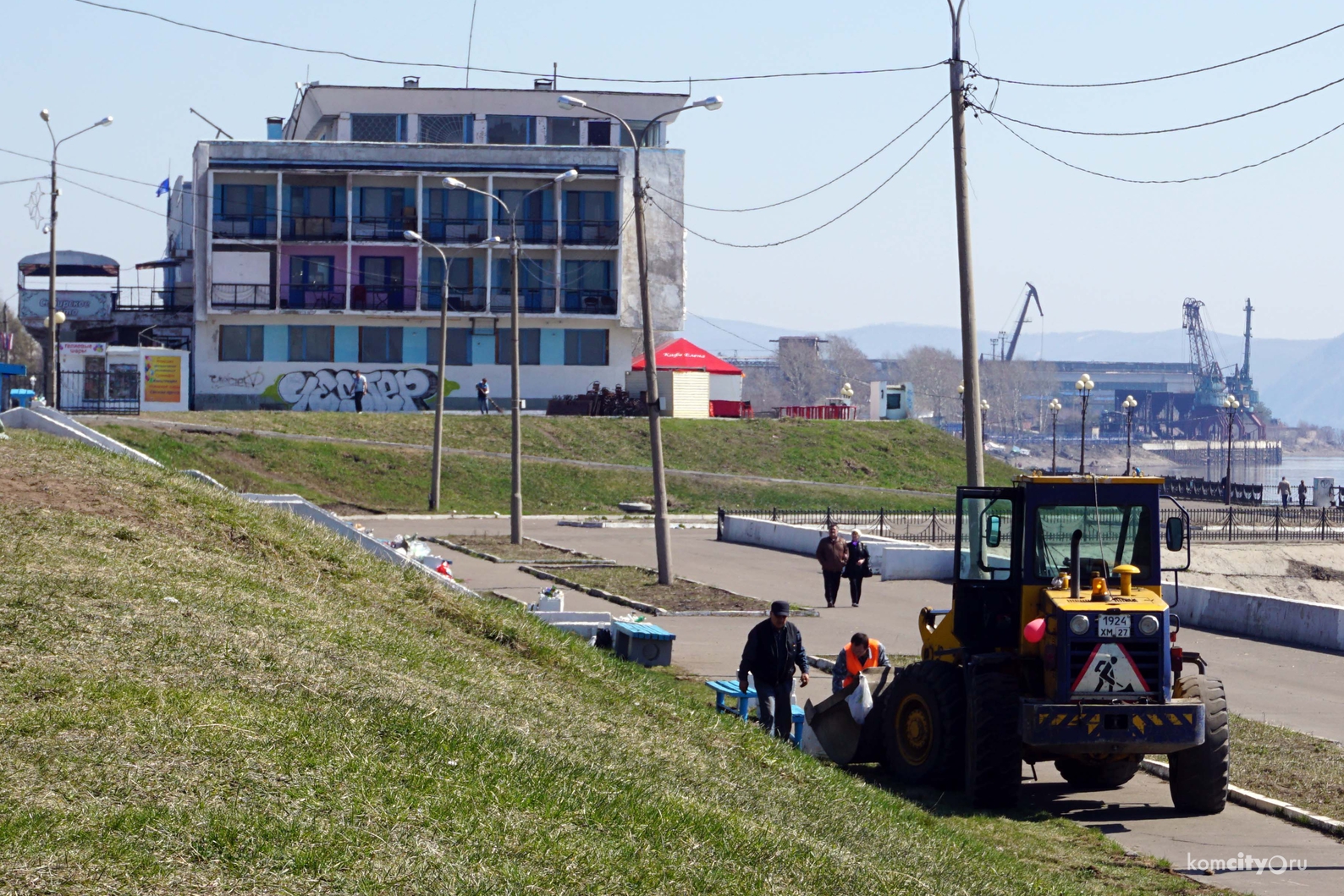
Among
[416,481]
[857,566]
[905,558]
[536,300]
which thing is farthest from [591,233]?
[857,566]

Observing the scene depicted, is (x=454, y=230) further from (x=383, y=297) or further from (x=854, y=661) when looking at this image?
(x=854, y=661)

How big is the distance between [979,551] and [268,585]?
267 inches

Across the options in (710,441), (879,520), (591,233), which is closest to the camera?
(879,520)

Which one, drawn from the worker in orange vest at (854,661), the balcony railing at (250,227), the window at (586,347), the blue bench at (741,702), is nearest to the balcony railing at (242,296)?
the balcony railing at (250,227)

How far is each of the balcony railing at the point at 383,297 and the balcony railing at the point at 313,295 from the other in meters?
0.64

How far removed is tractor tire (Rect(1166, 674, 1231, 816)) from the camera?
37.8ft

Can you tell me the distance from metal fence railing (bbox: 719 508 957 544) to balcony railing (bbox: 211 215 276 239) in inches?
1262

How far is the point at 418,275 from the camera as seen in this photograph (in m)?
69.0

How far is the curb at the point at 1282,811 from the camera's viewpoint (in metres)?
11.1

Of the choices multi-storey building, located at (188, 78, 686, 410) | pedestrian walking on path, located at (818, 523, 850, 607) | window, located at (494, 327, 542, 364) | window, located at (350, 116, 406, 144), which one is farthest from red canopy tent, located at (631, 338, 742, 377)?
pedestrian walking on path, located at (818, 523, 850, 607)

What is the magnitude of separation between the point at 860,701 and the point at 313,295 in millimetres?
59087

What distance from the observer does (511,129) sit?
77062 millimetres

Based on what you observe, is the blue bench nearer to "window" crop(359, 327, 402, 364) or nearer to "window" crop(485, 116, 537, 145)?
"window" crop(359, 327, 402, 364)

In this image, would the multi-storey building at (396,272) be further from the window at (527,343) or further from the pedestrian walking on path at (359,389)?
the pedestrian walking on path at (359,389)
